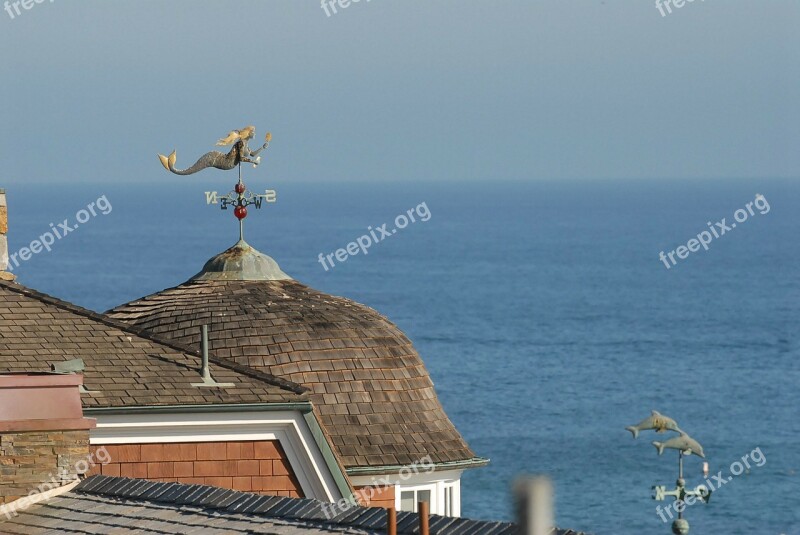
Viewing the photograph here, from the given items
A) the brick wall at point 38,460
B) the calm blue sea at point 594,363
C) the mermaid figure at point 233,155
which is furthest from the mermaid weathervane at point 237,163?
the calm blue sea at point 594,363

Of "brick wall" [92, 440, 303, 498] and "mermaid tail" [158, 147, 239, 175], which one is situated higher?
"mermaid tail" [158, 147, 239, 175]

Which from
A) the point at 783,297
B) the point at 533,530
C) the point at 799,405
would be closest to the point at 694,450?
the point at 533,530

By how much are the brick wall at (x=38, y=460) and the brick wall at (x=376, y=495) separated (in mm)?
6151

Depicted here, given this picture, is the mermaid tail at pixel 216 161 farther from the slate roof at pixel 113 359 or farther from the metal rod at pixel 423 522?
the metal rod at pixel 423 522

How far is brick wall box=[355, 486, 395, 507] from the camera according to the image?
21.2m

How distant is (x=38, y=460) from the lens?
15086mm

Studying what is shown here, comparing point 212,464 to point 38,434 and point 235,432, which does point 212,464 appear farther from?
point 38,434

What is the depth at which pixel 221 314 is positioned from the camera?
75.2 ft

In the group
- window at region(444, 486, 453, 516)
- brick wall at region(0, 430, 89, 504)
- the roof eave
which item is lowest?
window at region(444, 486, 453, 516)

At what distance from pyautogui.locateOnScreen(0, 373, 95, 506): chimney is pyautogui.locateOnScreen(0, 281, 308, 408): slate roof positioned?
290cm

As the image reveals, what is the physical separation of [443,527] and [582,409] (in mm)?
87907

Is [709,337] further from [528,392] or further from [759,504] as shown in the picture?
[759,504]

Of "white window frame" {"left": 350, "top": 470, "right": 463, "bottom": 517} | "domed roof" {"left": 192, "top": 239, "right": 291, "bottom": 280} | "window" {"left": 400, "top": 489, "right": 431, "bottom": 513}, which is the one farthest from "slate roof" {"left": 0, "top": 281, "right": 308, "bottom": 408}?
"domed roof" {"left": 192, "top": 239, "right": 291, "bottom": 280}

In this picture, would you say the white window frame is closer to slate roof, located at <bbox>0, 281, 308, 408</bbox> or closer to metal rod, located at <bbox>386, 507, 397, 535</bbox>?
slate roof, located at <bbox>0, 281, 308, 408</bbox>
